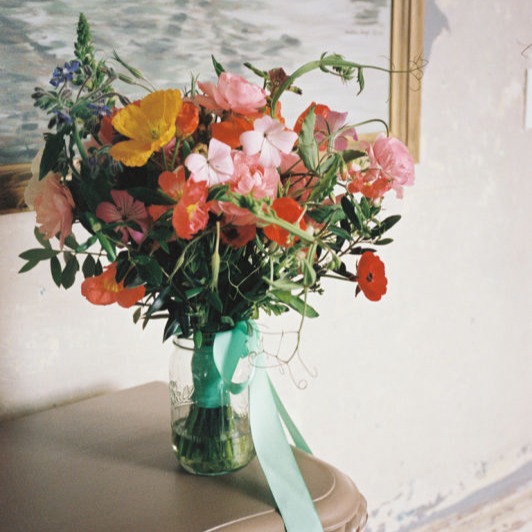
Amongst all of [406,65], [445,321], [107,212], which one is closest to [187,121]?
[107,212]

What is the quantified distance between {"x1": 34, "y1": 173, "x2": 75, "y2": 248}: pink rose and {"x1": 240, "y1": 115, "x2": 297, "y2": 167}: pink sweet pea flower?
205mm

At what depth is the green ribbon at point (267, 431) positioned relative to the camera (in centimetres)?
92

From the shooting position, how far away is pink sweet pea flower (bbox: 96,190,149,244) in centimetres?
82

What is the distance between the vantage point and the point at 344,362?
166 cm

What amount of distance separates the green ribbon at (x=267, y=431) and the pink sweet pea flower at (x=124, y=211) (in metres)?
0.19

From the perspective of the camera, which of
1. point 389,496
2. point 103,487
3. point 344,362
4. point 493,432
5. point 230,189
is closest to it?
point 230,189

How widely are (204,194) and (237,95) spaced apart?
4.9 inches

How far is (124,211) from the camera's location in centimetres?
83

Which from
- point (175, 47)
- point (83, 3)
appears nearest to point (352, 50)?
point (175, 47)

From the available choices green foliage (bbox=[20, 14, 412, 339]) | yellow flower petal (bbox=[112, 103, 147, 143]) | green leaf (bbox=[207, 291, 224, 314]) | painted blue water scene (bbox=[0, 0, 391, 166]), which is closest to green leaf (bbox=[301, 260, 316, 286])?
green foliage (bbox=[20, 14, 412, 339])

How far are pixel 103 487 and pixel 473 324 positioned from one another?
1.20 meters

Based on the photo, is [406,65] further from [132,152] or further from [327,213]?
[132,152]

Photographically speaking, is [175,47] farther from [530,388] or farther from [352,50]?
[530,388]

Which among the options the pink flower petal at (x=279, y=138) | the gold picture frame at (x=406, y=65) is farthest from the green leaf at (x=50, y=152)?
the gold picture frame at (x=406, y=65)
